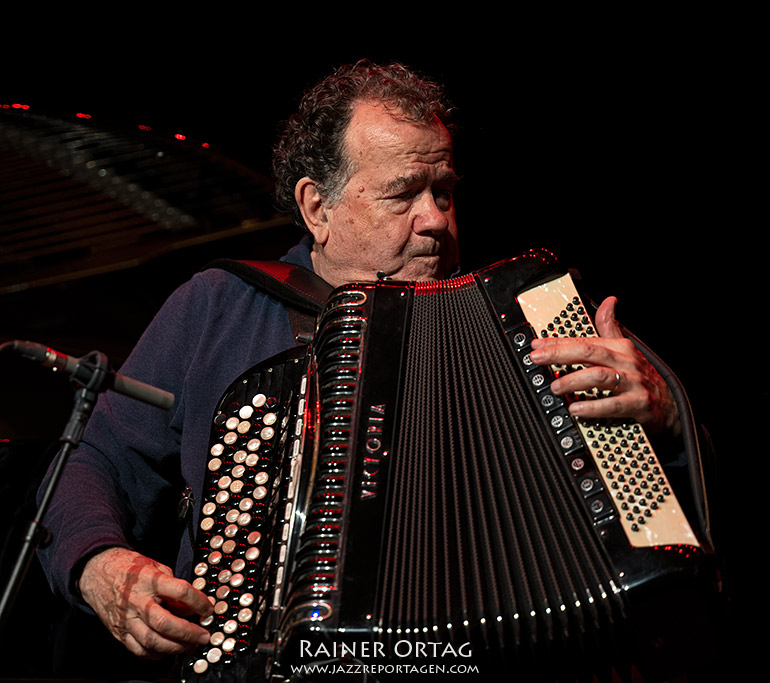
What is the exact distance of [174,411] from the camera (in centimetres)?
197

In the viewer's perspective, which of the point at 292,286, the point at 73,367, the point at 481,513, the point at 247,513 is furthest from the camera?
the point at 292,286

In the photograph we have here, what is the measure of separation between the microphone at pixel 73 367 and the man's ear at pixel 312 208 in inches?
42.1

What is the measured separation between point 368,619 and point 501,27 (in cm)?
230

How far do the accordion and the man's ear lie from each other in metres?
0.73

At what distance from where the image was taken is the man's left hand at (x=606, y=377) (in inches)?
53.1

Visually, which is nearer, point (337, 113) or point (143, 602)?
point (143, 602)

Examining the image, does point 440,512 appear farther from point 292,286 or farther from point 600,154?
point 600,154

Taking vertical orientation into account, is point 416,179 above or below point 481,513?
above

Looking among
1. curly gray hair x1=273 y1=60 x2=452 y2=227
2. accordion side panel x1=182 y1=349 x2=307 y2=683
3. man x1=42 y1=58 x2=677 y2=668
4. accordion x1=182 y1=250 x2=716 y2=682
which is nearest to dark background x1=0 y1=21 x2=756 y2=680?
curly gray hair x1=273 y1=60 x2=452 y2=227

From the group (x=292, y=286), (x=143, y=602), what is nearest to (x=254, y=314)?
(x=292, y=286)

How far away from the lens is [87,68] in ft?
9.19

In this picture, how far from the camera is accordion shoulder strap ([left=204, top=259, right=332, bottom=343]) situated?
1.86m

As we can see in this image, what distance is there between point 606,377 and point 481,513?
0.33 metres

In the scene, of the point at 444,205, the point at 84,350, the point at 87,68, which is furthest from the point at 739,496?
the point at 87,68
